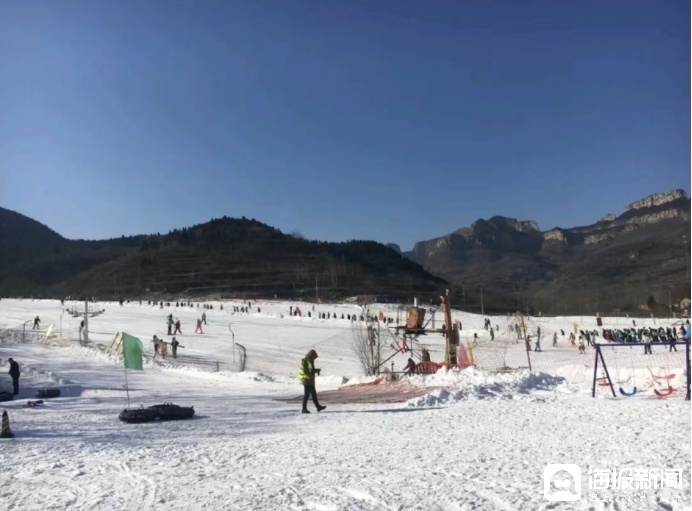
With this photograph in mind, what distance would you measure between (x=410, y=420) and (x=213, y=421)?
12.8 feet

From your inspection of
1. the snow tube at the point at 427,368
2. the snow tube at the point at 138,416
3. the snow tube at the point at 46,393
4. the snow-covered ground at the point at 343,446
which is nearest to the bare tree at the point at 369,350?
the snow tube at the point at 427,368

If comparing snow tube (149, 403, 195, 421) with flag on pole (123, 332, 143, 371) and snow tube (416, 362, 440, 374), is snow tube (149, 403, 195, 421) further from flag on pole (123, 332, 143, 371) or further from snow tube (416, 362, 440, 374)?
snow tube (416, 362, 440, 374)

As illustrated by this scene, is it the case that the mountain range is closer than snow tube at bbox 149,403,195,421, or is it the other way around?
snow tube at bbox 149,403,195,421

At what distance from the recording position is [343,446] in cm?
833

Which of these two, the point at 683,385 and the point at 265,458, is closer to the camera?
the point at 265,458

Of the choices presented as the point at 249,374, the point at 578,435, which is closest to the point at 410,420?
the point at 578,435

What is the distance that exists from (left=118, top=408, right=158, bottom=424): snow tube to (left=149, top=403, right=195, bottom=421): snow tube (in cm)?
11

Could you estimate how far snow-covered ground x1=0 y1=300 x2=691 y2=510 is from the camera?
580 centimetres

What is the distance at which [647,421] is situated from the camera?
975 centimetres

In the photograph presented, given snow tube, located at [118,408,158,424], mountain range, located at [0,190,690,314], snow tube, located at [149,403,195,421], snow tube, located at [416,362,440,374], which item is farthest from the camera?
mountain range, located at [0,190,690,314]

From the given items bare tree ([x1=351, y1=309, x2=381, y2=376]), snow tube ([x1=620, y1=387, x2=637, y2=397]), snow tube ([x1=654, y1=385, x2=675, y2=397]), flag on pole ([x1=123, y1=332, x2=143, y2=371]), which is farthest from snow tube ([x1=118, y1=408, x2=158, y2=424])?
bare tree ([x1=351, y1=309, x2=381, y2=376])

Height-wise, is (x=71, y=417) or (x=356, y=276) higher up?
(x=356, y=276)

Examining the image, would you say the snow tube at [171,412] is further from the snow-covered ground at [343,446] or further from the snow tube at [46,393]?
the snow tube at [46,393]

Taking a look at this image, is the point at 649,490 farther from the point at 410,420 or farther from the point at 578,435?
the point at 410,420
